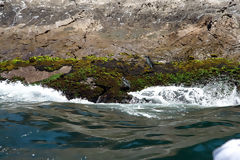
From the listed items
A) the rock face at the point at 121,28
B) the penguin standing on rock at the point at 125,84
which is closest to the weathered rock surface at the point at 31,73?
the penguin standing on rock at the point at 125,84

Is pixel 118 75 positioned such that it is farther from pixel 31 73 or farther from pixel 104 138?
pixel 104 138

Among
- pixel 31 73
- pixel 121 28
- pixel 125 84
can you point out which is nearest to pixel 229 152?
pixel 125 84

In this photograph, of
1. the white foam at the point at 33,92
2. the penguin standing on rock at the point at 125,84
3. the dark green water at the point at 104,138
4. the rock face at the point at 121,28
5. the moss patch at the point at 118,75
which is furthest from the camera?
the rock face at the point at 121,28

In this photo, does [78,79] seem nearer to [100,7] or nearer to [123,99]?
[123,99]

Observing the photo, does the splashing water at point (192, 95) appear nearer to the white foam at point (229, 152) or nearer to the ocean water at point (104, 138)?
the ocean water at point (104, 138)

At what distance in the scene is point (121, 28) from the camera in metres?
20.4

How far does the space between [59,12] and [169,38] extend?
11443 mm

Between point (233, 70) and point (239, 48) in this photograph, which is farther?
point (239, 48)

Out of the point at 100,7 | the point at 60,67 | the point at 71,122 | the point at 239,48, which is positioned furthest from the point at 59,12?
the point at 71,122

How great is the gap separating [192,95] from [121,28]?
11421mm

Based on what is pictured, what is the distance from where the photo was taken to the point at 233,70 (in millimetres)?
12180

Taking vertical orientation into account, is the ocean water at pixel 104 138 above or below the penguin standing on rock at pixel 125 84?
above

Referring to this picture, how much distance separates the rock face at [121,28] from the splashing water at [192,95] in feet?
15.7

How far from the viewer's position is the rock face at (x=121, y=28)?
1720 centimetres
